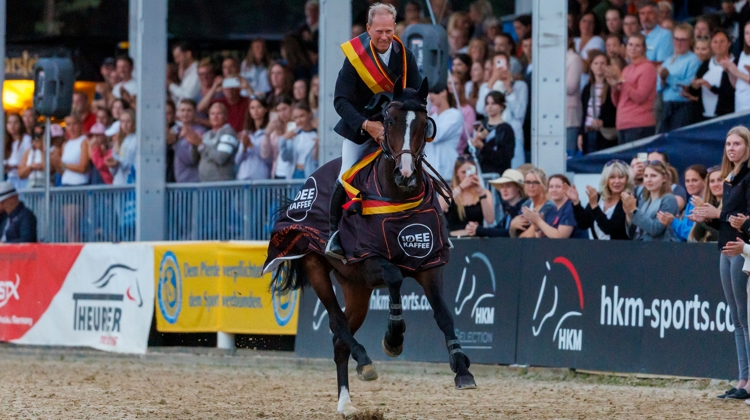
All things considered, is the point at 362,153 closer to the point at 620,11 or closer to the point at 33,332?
the point at 620,11

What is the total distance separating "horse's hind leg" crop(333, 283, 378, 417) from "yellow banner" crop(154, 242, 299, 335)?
443cm

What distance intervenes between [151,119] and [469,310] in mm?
6278

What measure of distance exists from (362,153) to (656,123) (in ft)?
18.8

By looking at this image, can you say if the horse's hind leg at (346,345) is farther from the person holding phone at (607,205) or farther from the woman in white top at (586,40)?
the woman in white top at (586,40)

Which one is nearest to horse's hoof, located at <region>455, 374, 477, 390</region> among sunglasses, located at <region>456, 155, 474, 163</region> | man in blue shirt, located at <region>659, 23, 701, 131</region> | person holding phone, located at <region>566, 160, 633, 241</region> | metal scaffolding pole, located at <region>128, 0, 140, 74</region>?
person holding phone, located at <region>566, 160, 633, 241</region>

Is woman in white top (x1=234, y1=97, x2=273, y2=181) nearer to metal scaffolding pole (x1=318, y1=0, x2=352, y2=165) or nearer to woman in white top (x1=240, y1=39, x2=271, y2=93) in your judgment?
woman in white top (x1=240, y1=39, x2=271, y2=93)

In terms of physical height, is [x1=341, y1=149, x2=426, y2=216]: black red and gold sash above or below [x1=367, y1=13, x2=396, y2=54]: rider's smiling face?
below

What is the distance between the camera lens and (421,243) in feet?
28.2

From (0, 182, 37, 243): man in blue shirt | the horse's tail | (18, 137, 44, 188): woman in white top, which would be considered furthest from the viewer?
(18, 137, 44, 188): woman in white top

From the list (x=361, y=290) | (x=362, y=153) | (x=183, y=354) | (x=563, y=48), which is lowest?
(x=183, y=354)

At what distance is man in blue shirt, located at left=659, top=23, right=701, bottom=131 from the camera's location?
13.5 meters

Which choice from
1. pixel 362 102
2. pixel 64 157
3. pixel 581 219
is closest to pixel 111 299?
pixel 64 157

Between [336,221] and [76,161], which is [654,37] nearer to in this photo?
[336,221]

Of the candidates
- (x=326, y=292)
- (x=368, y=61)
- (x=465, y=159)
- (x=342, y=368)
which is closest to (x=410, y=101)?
(x=368, y=61)
